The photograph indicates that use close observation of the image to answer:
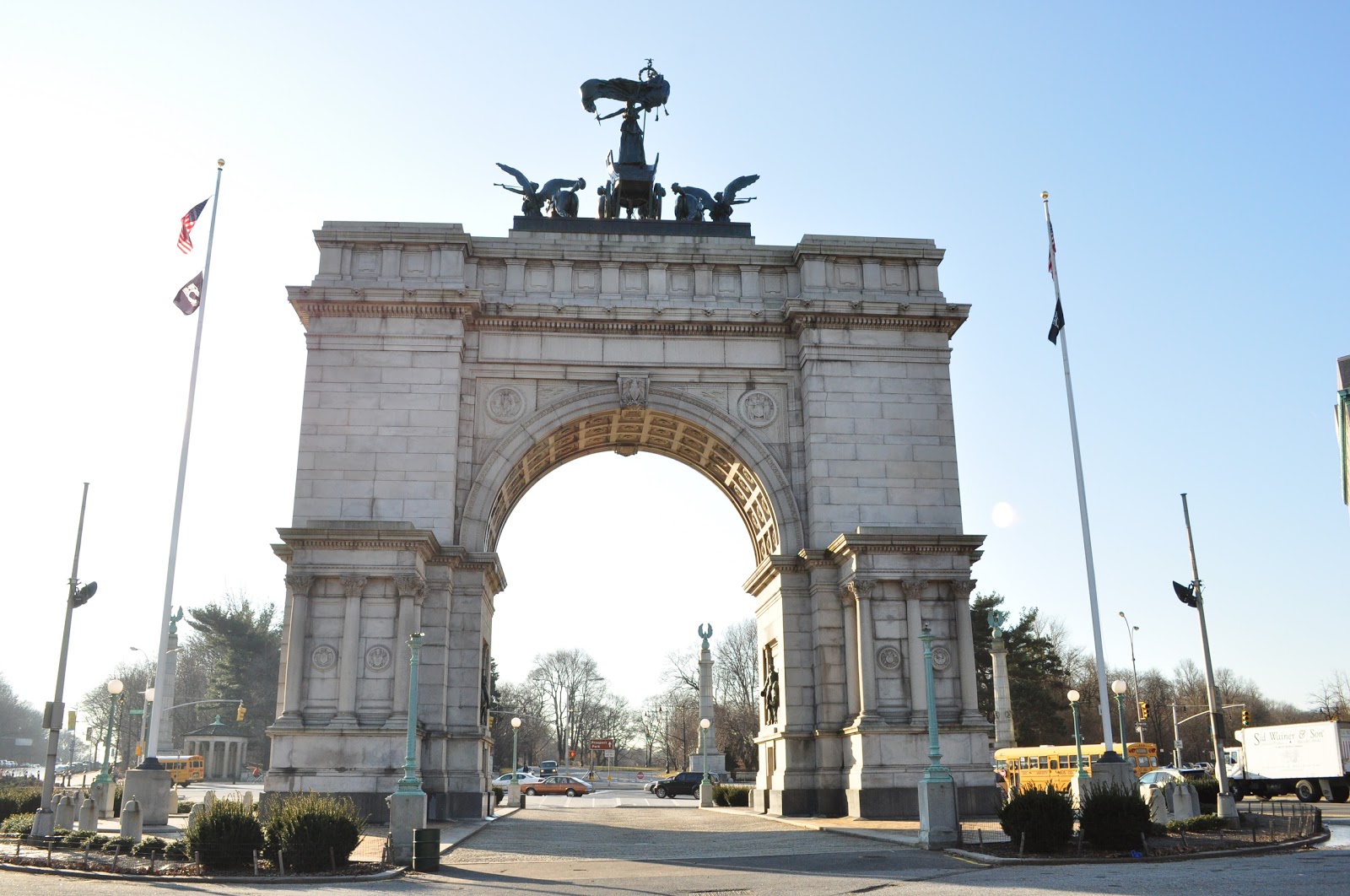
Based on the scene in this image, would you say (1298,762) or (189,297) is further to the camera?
(1298,762)

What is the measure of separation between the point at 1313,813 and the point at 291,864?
2329 cm

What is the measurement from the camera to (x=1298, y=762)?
42562mm

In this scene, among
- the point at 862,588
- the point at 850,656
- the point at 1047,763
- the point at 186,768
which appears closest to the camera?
the point at 862,588

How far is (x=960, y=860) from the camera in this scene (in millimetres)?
19922

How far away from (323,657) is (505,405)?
31.1 feet

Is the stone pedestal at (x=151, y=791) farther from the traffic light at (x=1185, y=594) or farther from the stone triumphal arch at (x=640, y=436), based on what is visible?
the traffic light at (x=1185, y=594)

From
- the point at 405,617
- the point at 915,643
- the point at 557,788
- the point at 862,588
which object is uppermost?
the point at 862,588

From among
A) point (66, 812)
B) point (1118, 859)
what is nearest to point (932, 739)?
point (1118, 859)

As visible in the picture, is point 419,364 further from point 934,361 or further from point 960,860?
point 960,860

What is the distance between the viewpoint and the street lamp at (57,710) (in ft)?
73.9

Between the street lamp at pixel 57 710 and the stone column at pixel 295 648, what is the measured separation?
544 centimetres

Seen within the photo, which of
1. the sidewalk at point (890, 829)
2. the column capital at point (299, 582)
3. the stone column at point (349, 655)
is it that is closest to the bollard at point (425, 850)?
the sidewalk at point (890, 829)

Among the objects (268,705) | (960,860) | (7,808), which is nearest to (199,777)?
(268,705)

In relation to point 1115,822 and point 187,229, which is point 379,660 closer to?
point 187,229
